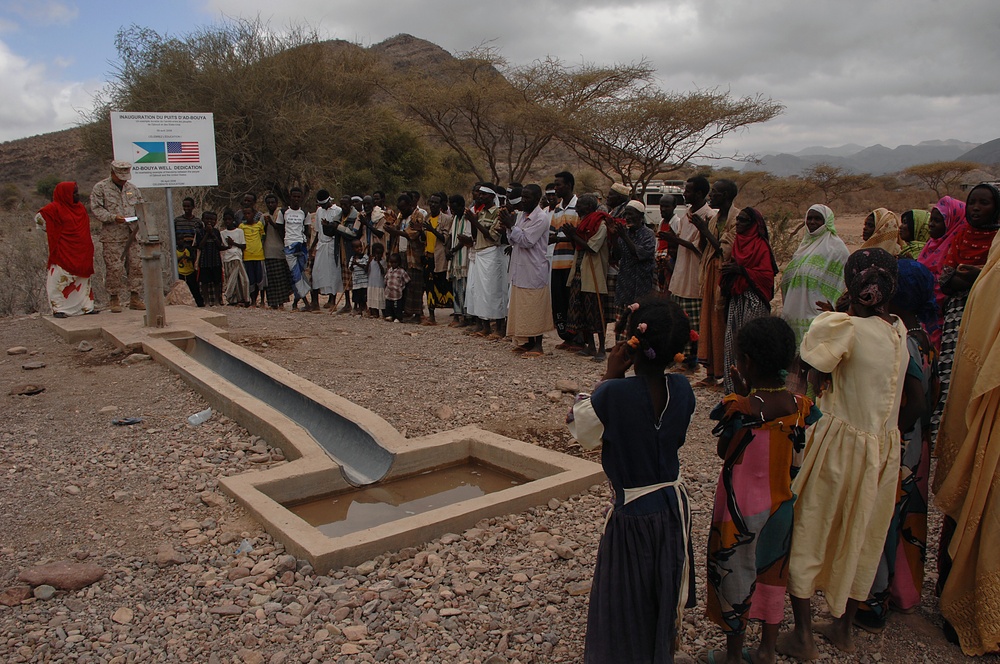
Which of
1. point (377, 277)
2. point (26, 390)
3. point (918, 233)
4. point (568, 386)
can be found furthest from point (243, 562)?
point (377, 277)

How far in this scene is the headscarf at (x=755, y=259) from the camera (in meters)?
5.49

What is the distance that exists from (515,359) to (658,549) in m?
5.10

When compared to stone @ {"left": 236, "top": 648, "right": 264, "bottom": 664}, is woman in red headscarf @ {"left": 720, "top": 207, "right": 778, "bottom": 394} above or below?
above

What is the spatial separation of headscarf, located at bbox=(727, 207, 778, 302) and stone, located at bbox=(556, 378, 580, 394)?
1.53 m

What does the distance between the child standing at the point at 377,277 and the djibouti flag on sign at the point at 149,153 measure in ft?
10.3

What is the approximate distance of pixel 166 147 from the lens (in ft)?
33.3

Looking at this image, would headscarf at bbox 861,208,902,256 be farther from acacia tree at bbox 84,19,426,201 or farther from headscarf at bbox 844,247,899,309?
acacia tree at bbox 84,19,426,201

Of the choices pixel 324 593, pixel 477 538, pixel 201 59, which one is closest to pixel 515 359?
pixel 477 538

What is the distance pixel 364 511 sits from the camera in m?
4.39

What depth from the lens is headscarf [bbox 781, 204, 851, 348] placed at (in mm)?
5051

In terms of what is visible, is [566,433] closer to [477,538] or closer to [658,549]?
Result: [477,538]

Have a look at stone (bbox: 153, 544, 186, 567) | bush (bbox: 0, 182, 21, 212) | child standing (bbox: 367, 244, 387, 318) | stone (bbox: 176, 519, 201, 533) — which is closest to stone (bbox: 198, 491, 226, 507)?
stone (bbox: 176, 519, 201, 533)

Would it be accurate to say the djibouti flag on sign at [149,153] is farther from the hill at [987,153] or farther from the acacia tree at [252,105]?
the hill at [987,153]

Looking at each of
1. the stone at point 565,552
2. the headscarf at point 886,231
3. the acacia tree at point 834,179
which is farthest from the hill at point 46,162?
the stone at point 565,552
